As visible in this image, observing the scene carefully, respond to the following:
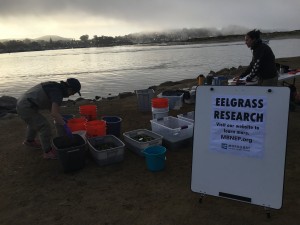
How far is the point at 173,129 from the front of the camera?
6.70 metres

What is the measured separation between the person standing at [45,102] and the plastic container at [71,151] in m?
0.28

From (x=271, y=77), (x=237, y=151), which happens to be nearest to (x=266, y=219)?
(x=237, y=151)

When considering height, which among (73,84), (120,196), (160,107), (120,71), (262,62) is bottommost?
(120,196)

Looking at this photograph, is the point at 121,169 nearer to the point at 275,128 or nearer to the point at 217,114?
the point at 217,114

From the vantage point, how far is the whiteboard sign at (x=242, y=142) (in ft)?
11.5

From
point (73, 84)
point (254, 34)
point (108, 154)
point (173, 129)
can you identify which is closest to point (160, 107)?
point (173, 129)

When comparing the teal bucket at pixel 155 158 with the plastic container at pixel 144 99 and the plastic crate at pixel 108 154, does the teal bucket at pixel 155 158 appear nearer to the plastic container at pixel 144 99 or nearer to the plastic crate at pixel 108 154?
the plastic crate at pixel 108 154

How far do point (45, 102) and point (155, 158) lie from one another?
9.11ft

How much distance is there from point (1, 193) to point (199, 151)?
383 centimetres

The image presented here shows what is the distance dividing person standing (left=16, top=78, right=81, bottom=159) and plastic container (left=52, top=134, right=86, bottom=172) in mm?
280

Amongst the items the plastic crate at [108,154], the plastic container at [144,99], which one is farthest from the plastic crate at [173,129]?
the plastic container at [144,99]

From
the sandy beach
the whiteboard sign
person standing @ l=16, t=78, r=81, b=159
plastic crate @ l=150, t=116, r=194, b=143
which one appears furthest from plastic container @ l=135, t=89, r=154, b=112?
the whiteboard sign

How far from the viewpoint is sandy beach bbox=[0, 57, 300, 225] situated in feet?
13.8

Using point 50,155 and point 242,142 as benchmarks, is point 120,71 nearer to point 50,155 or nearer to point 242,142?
point 50,155
